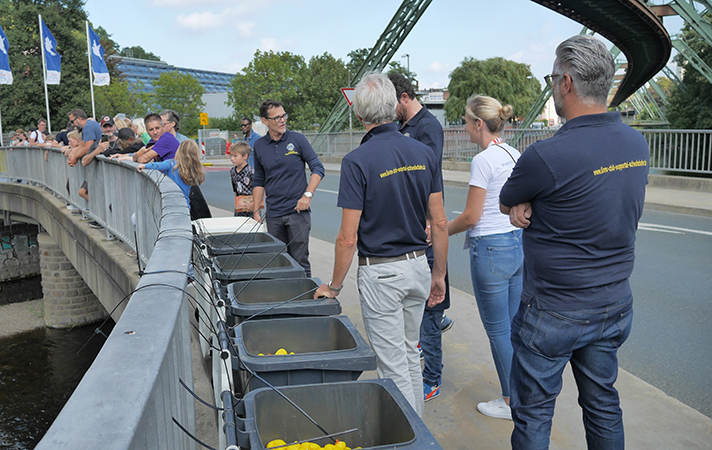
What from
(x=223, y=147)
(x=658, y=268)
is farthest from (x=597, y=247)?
(x=223, y=147)

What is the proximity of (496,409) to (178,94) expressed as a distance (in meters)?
58.8

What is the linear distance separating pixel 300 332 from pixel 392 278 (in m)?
0.52

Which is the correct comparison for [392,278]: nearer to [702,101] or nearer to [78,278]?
[78,278]

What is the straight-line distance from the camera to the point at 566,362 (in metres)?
2.39

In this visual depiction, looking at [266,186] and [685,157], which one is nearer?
[266,186]

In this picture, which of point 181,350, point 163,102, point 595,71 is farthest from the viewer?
point 163,102

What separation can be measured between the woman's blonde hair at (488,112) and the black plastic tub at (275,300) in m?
1.37

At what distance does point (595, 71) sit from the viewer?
225 centimetres

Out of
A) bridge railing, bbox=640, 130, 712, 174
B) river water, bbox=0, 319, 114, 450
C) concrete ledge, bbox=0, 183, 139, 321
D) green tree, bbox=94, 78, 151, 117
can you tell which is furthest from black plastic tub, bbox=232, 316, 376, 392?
green tree, bbox=94, 78, 151, 117

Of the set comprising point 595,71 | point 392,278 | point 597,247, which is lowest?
point 392,278

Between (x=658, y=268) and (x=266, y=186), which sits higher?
(x=266, y=186)

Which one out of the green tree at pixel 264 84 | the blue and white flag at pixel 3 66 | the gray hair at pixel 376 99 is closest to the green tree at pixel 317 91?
the green tree at pixel 264 84

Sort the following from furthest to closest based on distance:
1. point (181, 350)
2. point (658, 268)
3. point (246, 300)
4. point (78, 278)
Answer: point (78, 278)
point (658, 268)
point (246, 300)
point (181, 350)

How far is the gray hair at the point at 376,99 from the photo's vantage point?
9.77 feet
